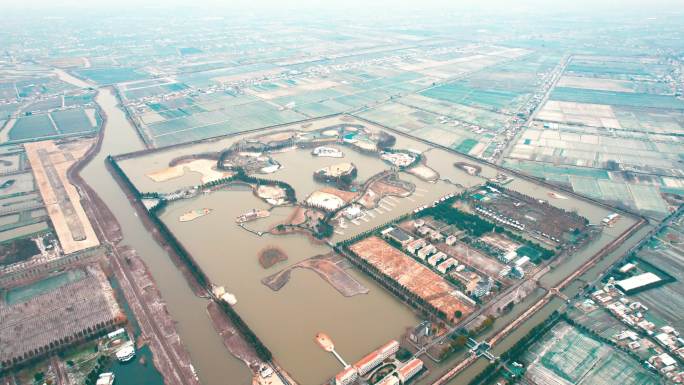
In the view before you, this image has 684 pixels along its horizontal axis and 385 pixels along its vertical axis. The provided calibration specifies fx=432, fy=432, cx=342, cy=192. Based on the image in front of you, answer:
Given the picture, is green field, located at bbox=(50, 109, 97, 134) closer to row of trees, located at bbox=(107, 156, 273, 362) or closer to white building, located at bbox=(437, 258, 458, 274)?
row of trees, located at bbox=(107, 156, 273, 362)

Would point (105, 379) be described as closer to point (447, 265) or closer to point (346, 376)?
point (346, 376)

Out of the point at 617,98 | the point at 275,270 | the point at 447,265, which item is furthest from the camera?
the point at 617,98

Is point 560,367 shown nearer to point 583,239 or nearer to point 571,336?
point 571,336


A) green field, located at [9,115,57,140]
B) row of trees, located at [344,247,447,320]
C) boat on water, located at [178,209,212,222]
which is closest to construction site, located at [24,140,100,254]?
green field, located at [9,115,57,140]

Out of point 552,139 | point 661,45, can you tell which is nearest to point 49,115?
point 552,139

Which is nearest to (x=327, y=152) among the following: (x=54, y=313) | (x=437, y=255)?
(x=437, y=255)

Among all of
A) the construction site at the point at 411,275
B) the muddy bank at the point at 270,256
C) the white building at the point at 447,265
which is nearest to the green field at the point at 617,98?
the white building at the point at 447,265
